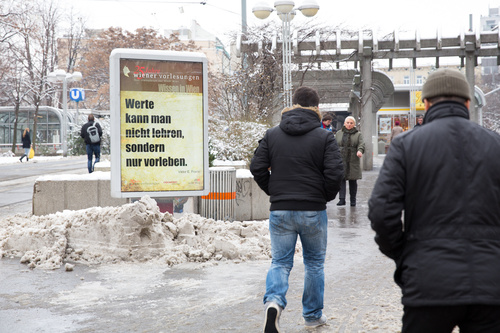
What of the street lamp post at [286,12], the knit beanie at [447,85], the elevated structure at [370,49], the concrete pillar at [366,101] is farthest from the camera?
the concrete pillar at [366,101]

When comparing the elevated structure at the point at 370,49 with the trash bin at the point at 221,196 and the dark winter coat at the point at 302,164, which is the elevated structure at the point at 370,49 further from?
the dark winter coat at the point at 302,164

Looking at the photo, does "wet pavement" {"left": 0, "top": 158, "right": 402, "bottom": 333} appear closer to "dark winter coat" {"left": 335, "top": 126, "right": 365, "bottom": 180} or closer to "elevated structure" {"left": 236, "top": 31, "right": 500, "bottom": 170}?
"dark winter coat" {"left": 335, "top": 126, "right": 365, "bottom": 180}

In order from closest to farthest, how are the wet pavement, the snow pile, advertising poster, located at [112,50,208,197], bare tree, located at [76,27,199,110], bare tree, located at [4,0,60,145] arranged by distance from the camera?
the wet pavement → the snow pile → advertising poster, located at [112,50,208,197] → bare tree, located at [4,0,60,145] → bare tree, located at [76,27,199,110]

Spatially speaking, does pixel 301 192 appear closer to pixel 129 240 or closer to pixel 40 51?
pixel 129 240

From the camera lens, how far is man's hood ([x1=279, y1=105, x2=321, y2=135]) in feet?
16.0

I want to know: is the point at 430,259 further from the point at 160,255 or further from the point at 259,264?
the point at 160,255

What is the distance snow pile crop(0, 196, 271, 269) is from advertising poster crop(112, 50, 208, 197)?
0.77m

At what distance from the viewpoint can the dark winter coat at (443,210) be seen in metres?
2.71

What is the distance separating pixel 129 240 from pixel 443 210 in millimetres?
5749

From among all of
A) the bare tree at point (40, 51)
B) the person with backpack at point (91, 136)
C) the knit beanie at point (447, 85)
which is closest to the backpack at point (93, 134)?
the person with backpack at point (91, 136)

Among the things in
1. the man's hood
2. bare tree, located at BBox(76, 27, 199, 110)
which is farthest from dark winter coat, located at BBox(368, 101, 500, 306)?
bare tree, located at BBox(76, 27, 199, 110)

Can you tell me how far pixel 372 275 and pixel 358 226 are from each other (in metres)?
3.81

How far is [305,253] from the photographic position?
5.03m

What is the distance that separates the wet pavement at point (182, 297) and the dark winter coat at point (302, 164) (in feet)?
3.37
